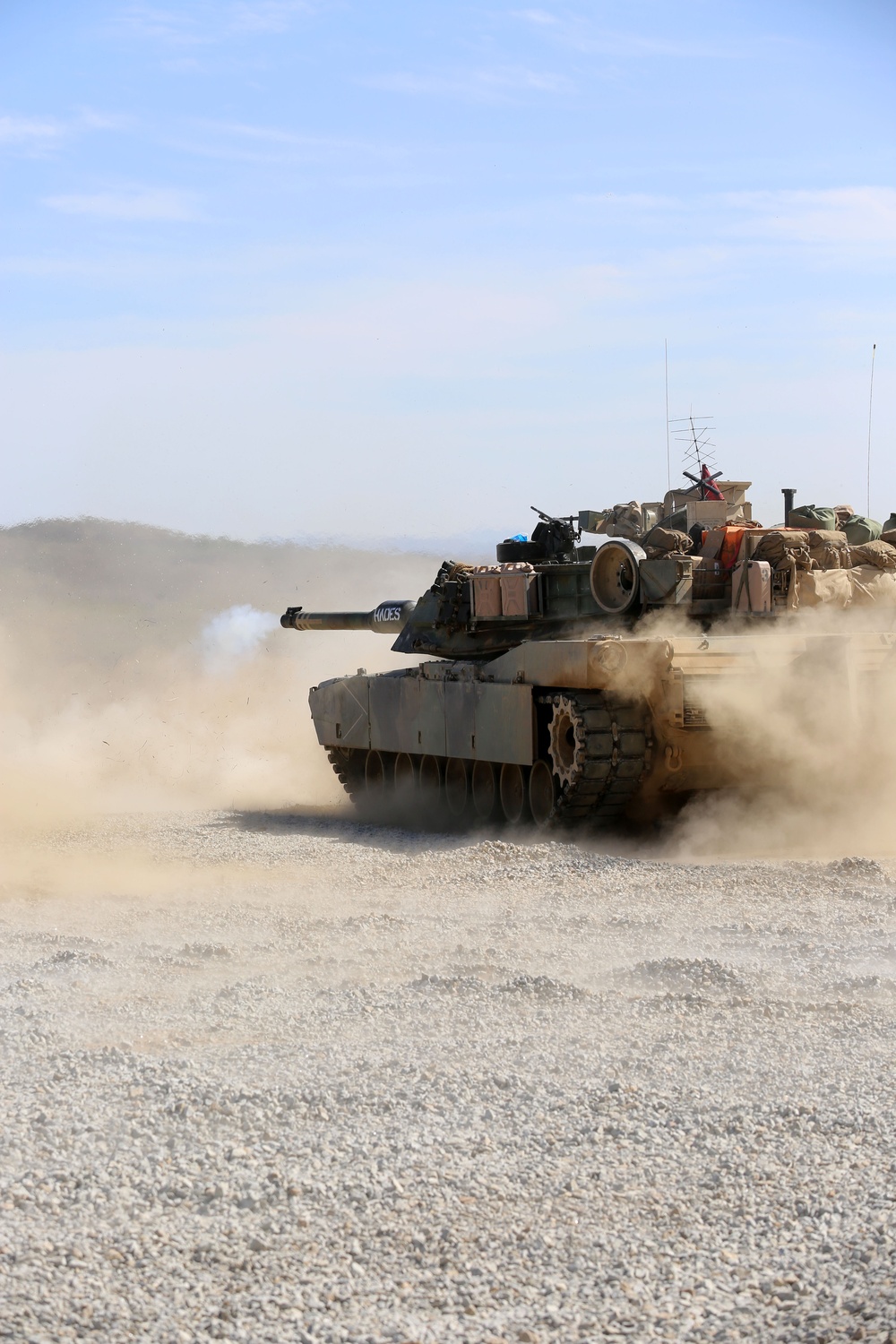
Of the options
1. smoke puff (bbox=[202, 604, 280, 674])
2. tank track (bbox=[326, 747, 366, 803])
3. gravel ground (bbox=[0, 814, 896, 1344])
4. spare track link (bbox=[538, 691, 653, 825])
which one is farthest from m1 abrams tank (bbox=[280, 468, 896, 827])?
→ smoke puff (bbox=[202, 604, 280, 674])

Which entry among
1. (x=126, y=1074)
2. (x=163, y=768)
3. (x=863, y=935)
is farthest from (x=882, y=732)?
(x=163, y=768)

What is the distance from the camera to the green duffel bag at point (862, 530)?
1623cm

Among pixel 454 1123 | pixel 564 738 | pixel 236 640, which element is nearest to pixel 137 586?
pixel 236 640

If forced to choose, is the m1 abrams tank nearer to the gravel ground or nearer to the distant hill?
the gravel ground

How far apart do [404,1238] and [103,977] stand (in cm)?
420

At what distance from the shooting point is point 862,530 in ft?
53.4

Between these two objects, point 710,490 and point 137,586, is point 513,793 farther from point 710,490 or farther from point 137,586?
point 137,586

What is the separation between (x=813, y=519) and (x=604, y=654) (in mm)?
3685

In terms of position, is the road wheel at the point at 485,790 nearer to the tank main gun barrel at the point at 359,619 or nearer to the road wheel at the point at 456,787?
the road wheel at the point at 456,787

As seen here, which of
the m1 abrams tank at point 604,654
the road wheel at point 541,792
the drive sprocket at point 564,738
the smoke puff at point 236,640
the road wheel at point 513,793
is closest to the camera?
the m1 abrams tank at point 604,654

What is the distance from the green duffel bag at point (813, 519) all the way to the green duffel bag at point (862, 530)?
0.52 ft

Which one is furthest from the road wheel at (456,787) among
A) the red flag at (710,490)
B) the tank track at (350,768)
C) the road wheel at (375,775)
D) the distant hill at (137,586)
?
the distant hill at (137,586)

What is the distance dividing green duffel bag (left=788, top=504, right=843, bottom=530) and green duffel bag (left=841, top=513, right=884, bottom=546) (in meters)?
0.16

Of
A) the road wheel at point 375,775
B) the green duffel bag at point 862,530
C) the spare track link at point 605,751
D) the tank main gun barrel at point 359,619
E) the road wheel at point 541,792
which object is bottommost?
the road wheel at point 375,775
